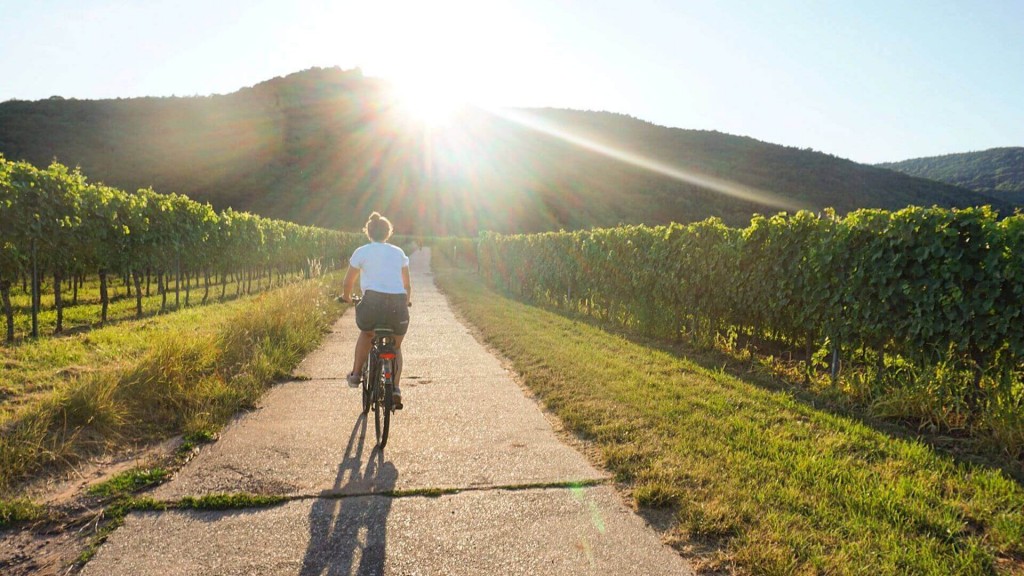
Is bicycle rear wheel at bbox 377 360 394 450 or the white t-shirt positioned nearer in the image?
bicycle rear wheel at bbox 377 360 394 450

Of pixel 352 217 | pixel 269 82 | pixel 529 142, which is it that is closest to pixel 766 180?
pixel 529 142

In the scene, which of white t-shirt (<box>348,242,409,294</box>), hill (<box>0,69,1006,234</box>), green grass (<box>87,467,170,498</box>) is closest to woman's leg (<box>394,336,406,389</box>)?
white t-shirt (<box>348,242,409,294</box>)

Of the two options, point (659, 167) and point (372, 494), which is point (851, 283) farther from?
point (659, 167)

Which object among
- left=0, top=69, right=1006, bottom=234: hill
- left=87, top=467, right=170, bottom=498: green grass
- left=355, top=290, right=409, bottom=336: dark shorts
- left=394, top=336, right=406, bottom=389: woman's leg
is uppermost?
left=0, top=69, right=1006, bottom=234: hill

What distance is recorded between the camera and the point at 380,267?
5.00m

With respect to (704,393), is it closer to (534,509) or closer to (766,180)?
(534,509)

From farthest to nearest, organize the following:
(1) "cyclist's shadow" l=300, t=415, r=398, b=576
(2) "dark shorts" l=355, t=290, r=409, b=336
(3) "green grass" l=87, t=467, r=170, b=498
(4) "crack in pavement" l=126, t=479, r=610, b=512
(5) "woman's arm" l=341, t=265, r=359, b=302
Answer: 1. (5) "woman's arm" l=341, t=265, r=359, b=302
2. (2) "dark shorts" l=355, t=290, r=409, b=336
3. (3) "green grass" l=87, t=467, r=170, b=498
4. (4) "crack in pavement" l=126, t=479, r=610, b=512
5. (1) "cyclist's shadow" l=300, t=415, r=398, b=576

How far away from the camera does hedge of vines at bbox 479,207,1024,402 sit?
5324 millimetres

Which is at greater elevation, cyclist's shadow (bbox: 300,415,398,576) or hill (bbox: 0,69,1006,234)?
hill (bbox: 0,69,1006,234)

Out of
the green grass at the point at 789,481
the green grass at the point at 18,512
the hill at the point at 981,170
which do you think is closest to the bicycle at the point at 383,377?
the green grass at the point at 789,481

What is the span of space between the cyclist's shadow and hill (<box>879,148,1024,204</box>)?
121 m

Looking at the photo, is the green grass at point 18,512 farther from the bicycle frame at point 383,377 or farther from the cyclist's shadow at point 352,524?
the bicycle frame at point 383,377

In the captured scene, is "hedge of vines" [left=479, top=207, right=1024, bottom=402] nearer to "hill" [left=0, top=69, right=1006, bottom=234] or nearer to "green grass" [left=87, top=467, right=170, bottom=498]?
"green grass" [left=87, top=467, right=170, bottom=498]

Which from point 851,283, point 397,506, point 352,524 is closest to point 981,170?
point 851,283
